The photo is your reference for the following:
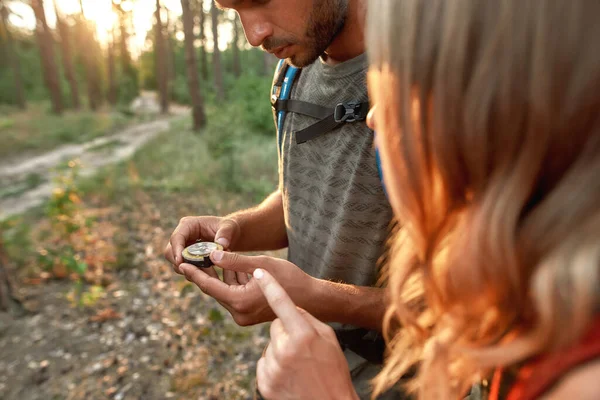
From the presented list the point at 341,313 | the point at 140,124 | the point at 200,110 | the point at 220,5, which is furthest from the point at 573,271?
the point at 140,124

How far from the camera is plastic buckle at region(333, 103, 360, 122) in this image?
5.35 feet

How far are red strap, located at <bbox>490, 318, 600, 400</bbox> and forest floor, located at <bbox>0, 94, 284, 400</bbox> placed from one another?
3.06 m

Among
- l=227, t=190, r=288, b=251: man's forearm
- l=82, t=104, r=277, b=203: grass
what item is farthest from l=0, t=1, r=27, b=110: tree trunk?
l=227, t=190, r=288, b=251: man's forearm

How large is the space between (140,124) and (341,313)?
A: 23.5 metres

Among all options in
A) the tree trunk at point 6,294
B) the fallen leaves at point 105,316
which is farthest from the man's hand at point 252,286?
the tree trunk at point 6,294

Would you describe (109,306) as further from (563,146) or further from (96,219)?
(563,146)

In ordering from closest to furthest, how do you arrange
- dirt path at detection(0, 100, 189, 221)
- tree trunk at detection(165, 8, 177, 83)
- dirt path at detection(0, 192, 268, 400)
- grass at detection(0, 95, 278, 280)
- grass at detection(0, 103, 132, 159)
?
1. dirt path at detection(0, 192, 268, 400)
2. grass at detection(0, 95, 278, 280)
3. dirt path at detection(0, 100, 189, 221)
4. grass at detection(0, 103, 132, 159)
5. tree trunk at detection(165, 8, 177, 83)

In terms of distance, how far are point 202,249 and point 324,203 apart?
0.60 m

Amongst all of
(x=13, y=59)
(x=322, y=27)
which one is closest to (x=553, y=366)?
(x=322, y=27)

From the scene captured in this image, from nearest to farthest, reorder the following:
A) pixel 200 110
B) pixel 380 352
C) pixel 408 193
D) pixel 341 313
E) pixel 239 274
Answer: pixel 408 193, pixel 341 313, pixel 380 352, pixel 239 274, pixel 200 110

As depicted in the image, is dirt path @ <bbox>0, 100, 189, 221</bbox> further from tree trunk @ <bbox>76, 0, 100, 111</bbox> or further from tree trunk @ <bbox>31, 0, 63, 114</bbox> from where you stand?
tree trunk @ <bbox>76, 0, 100, 111</bbox>

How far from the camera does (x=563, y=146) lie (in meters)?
0.74

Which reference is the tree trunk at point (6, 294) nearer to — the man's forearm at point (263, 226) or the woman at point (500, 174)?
the man's forearm at point (263, 226)

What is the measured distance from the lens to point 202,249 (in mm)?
1842
